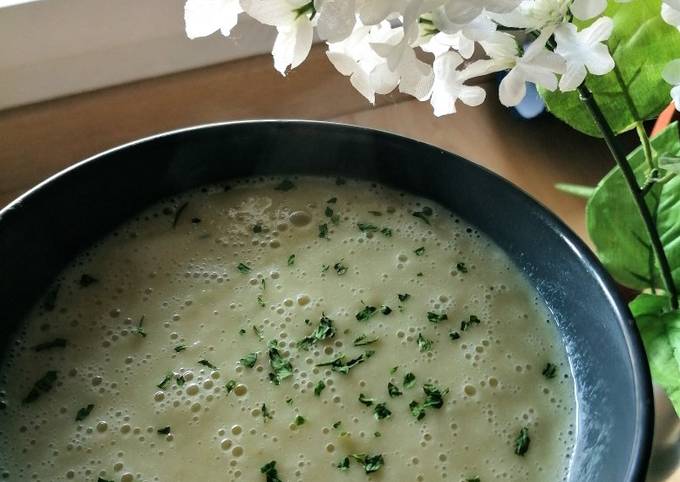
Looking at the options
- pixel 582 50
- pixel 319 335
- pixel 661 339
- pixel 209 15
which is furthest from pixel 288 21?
pixel 661 339

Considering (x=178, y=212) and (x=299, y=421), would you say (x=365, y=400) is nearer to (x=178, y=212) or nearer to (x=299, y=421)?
(x=299, y=421)

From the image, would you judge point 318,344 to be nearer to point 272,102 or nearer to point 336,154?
point 336,154

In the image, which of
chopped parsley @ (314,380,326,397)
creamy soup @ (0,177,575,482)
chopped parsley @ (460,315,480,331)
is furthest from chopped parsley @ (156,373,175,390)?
chopped parsley @ (460,315,480,331)

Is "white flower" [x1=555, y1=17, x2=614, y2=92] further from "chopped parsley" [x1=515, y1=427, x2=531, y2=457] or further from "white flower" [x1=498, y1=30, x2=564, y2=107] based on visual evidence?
"chopped parsley" [x1=515, y1=427, x2=531, y2=457]

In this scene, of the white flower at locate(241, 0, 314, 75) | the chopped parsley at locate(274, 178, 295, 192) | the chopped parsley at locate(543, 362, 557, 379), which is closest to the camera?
the white flower at locate(241, 0, 314, 75)

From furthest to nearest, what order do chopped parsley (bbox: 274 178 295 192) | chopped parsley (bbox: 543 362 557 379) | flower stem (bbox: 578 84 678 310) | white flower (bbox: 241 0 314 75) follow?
chopped parsley (bbox: 274 178 295 192) < chopped parsley (bbox: 543 362 557 379) < flower stem (bbox: 578 84 678 310) < white flower (bbox: 241 0 314 75)

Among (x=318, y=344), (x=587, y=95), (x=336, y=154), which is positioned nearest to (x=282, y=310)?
(x=318, y=344)
